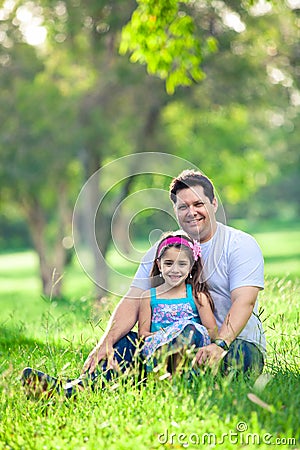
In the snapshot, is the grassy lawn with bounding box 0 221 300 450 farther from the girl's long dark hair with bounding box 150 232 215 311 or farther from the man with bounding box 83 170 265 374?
the girl's long dark hair with bounding box 150 232 215 311

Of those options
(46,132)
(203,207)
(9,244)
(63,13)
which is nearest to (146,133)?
(46,132)

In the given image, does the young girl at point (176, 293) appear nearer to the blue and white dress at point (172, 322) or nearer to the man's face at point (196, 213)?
the blue and white dress at point (172, 322)

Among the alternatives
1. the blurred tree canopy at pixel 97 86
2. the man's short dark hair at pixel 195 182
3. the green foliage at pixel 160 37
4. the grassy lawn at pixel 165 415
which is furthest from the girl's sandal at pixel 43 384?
the blurred tree canopy at pixel 97 86

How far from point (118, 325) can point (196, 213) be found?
0.88 m

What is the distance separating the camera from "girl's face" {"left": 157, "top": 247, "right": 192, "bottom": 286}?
503cm

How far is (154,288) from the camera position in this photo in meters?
5.13

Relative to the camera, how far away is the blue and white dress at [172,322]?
4637 millimetres

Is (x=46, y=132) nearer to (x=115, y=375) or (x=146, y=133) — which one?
(x=146, y=133)

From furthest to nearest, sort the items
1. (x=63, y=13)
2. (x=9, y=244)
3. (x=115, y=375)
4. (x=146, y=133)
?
(x=9, y=244) < (x=146, y=133) < (x=63, y=13) < (x=115, y=375)

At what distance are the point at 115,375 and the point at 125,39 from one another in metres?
4.85

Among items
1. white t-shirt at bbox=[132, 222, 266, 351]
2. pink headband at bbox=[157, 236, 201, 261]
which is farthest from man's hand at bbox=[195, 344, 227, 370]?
pink headband at bbox=[157, 236, 201, 261]

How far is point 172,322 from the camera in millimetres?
4941

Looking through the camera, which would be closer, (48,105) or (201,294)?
(201,294)

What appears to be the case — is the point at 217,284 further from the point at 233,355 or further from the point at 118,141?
the point at 118,141
